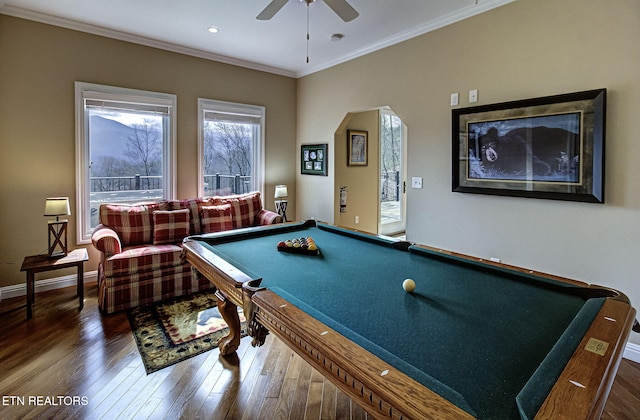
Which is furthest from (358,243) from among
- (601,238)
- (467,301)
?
(601,238)

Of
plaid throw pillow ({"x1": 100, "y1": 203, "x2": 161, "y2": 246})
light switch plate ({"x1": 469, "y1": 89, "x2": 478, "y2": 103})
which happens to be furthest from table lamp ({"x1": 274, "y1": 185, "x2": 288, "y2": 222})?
light switch plate ({"x1": 469, "y1": 89, "x2": 478, "y2": 103})

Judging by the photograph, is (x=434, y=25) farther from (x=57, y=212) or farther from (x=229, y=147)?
(x=57, y=212)

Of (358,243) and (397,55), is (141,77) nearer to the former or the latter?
(397,55)

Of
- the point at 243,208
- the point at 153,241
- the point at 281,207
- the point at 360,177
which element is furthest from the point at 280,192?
the point at 153,241

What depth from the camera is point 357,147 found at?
208 inches

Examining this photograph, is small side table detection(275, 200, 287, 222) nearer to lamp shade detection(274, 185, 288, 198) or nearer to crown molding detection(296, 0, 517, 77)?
lamp shade detection(274, 185, 288, 198)

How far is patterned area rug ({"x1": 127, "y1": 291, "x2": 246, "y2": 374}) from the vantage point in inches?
93.9

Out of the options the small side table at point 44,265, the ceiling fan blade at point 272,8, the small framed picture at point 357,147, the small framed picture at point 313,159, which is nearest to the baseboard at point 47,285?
the small side table at point 44,265

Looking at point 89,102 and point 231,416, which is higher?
point 89,102

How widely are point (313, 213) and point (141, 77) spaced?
2.83 m

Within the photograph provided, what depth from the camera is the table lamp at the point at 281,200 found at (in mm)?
4828

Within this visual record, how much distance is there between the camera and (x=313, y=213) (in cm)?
518

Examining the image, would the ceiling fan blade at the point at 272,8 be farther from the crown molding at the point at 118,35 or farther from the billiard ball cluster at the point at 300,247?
the crown molding at the point at 118,35

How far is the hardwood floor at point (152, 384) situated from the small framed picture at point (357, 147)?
322 centimetres
